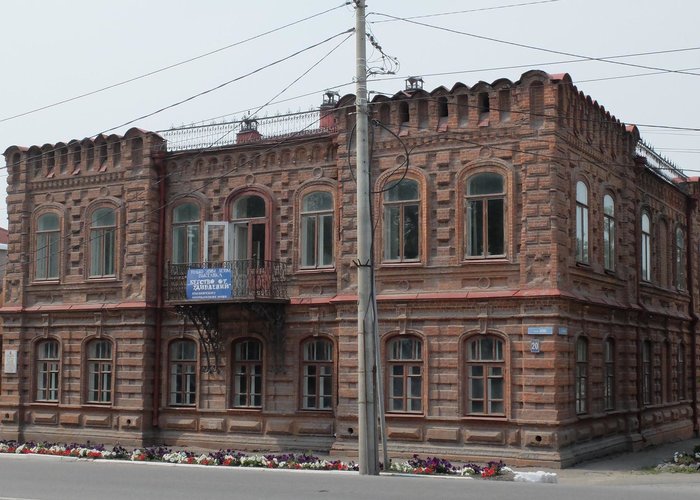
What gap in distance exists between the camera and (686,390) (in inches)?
1291

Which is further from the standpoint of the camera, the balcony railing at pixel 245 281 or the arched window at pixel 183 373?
the arched window at pixel 183 373

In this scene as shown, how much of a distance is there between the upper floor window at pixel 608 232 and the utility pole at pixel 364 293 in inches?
338

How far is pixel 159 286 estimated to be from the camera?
2770 cm

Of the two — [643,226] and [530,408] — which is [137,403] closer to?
[530,408]

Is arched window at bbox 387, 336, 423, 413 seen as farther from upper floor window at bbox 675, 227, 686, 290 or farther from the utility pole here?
upper floor window at bbox 675, 227, 686, 290

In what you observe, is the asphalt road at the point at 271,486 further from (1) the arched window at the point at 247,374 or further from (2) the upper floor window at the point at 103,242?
(2) the upper floor window at the point at 103,242

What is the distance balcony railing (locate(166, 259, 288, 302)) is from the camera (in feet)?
83.1

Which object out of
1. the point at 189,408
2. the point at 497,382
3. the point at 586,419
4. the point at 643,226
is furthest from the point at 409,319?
the point at 643,226

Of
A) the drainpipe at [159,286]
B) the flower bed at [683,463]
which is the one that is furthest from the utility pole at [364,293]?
the drainpipe at [159,286]

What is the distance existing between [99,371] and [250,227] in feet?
19.2

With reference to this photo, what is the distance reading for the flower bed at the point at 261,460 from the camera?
20.1 meters

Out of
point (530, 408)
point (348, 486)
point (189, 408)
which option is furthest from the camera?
point (189, 408)

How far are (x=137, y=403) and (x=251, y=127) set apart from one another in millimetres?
7727

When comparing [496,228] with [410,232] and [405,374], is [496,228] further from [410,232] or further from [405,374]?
[405,374]
